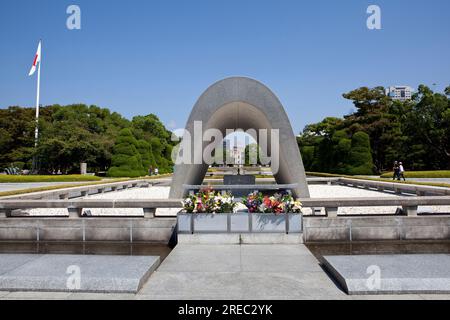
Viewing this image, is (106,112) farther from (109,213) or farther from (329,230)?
(329,230)

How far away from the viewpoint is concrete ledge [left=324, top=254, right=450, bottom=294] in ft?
13.5

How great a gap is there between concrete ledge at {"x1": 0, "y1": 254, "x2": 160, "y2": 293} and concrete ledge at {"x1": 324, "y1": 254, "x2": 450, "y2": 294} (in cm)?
276

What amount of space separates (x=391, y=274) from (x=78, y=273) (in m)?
4.22

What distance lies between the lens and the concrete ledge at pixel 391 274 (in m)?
4.10

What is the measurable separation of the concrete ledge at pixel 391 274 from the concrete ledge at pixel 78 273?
276 centimetres

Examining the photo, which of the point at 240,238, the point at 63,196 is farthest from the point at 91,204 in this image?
the point at 63,196

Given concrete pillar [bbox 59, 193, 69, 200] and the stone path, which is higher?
concrete pillar [bbox 59, 193, 69, 200]

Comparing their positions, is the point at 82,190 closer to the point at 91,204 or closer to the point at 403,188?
the point at 91,204

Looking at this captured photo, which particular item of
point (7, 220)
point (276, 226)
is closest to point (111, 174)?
point (7, 220)

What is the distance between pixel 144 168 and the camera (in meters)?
40.2

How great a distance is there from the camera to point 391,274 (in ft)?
14.3

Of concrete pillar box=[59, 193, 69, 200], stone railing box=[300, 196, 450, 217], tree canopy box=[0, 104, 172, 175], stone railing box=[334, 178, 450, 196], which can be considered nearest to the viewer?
stone railing box=[300, 196, 450, 217]

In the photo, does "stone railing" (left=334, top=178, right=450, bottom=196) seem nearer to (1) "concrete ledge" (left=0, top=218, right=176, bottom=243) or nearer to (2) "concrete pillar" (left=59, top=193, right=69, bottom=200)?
(1) "concrete ledge" (left=0, top=218, right=176, bottom=243)

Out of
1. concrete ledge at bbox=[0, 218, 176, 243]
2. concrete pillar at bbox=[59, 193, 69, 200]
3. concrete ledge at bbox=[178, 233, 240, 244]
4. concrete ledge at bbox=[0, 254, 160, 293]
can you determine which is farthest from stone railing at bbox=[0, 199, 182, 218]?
concrete pillar at bbox=[59, 193, 69, 200]
